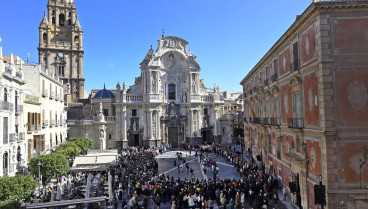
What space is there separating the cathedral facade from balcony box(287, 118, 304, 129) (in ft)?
99.1

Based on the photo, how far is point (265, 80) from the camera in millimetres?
26312

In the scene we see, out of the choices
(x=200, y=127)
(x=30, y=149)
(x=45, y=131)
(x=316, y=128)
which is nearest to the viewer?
(x=316, y=128)

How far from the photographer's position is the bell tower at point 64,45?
55625 mm

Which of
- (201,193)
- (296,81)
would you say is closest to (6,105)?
(201,193)

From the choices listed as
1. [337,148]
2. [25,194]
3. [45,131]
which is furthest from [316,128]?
[45,131]

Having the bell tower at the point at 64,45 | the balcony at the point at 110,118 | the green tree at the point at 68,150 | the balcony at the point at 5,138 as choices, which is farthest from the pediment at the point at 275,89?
the bell tower at the point at 64,45

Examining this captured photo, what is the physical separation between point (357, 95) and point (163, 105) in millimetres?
36858

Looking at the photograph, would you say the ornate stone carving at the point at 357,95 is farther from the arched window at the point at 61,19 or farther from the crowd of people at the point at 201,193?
the arched window at the point at 61,19

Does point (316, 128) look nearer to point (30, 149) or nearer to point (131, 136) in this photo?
point (30, 149)

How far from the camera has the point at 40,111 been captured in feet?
94.0

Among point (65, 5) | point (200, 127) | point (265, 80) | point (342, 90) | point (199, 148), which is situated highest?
point (65, 5)

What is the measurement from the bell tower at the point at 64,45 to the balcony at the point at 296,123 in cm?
4506

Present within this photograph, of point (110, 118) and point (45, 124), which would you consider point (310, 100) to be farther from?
point (110, 118)

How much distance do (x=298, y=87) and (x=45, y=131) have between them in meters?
25.6
